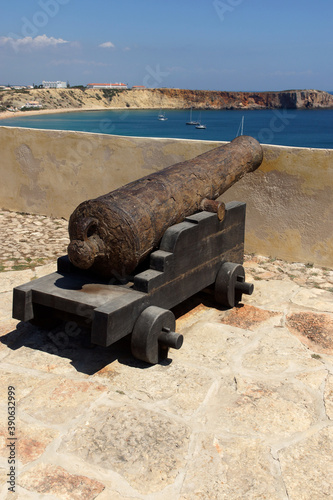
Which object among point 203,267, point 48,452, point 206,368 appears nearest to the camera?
point 48,452

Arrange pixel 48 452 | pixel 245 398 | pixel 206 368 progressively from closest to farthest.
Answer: pixel 48 452 → pixel 245 398 → pixel 206 368

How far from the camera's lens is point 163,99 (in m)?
113

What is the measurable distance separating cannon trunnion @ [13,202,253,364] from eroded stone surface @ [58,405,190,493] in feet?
1.38

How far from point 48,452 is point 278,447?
1013mm

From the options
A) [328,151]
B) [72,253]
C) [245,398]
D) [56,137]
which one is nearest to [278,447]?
[245,398]

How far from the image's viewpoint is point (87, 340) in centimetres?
329

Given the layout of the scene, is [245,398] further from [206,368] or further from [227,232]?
[227,232]

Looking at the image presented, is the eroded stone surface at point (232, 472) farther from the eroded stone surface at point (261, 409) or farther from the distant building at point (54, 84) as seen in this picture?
the distant building at point (54, 84)

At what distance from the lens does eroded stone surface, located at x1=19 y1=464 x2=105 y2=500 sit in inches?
76.4

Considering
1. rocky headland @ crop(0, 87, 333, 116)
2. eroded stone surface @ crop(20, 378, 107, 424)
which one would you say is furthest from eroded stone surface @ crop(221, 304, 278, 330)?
rocky headland @ crop(0, 87, 333, 116)

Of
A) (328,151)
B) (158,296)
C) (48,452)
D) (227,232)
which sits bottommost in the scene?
(48,452)

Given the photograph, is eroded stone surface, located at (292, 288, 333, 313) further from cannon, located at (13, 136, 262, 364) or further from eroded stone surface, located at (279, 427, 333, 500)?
eroded stone surface, located at (279, 427, 333, 500)

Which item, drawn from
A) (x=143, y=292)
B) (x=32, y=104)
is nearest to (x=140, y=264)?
(x=143, y=292)

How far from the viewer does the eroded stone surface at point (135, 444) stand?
2.07 metres
